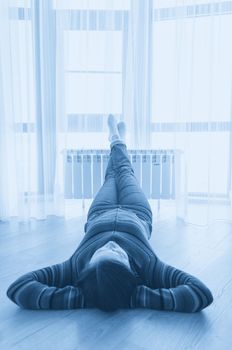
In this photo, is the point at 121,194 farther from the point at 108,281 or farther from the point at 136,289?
the point at 108,281

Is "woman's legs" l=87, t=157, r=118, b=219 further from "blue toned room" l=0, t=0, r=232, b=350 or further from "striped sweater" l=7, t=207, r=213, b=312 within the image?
"striped sweater" l=7, t=207, r=213, b=312

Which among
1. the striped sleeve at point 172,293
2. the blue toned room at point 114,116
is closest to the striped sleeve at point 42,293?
the striped sleeve at point 172,293

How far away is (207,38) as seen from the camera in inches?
96.2

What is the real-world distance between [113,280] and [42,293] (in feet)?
1.06

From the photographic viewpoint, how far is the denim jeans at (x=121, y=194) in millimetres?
1675

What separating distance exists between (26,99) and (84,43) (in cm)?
67

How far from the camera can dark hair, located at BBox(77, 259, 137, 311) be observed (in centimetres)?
102

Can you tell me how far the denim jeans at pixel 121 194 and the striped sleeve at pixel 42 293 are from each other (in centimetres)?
48

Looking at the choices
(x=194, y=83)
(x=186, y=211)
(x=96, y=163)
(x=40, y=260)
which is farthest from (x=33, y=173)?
(x=194, y=83)

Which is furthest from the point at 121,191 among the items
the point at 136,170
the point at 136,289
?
the point at 136,170

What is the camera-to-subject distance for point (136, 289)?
3.95 ft

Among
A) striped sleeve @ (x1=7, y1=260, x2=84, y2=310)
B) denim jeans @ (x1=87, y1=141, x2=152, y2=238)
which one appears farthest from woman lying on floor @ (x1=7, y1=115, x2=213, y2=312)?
denim jeans @ (x1=87, y1=141, x2=152, y2=238)

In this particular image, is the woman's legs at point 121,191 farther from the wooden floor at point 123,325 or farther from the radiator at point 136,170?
the radiator at point 136,170

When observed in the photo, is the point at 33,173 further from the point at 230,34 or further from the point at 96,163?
the point at 230,34
